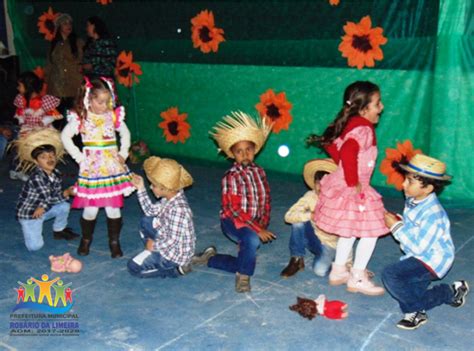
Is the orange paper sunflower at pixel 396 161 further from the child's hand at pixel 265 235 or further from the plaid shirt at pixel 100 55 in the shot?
the plaid shirt at pixel 100 55

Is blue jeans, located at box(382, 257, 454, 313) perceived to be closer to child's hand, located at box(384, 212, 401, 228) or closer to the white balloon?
child's hand, located at box(384, 212, 401, 228)

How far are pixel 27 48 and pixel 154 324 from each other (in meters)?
7.97

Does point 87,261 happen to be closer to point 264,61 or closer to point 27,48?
point 264,61

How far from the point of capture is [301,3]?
7203 mm

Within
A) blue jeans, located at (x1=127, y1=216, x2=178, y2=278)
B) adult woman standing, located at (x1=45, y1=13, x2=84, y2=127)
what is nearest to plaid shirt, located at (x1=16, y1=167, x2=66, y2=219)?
blue jeans, located at (x1=127, y1=216, x2=178, y2=278)

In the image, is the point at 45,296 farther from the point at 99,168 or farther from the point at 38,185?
the point at 38,185

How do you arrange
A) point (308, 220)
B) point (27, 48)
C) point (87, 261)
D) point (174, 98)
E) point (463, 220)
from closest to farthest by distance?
point (308, 220) < point (87, 261) < point (463, 220) < point (174, 98) < point (27, 48)

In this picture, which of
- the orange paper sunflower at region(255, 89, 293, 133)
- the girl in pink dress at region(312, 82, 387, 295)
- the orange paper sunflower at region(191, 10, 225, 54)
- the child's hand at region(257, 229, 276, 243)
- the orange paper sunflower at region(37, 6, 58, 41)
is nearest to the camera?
the girl in pink dress at region(312, 82, 387, 295)

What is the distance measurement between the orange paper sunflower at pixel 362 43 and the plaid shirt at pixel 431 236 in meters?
3.17

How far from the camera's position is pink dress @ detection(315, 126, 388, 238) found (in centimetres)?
427

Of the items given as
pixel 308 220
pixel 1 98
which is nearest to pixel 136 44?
pixel 1 98

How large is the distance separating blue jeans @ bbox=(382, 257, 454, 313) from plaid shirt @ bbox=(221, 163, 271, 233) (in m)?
1.03

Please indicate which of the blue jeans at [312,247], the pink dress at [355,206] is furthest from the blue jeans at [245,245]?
the pink dress at [355,206]

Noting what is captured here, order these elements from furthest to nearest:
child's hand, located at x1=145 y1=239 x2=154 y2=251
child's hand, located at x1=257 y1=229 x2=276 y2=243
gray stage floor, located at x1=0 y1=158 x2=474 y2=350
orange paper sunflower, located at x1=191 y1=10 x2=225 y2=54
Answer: orange paper sunflower, located at x1=191 y1=10 x2=225 y2=54 < child's hand, located at x1=145 y1=239 x2=154 y2=251 < child's hand, located at x1=257 y1=229 x2=276 y2=243 < gray stage floor, located at x1=0 y1=158 x2=474 y2=350
